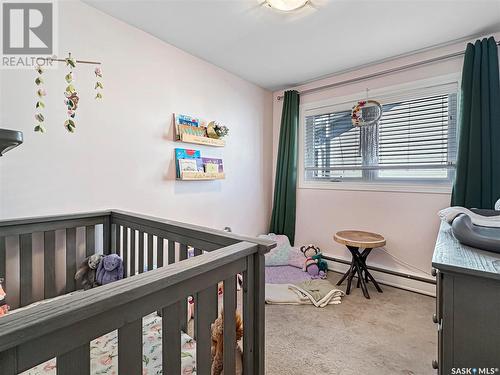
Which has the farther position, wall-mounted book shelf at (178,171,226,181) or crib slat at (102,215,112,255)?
wall-mounted book shelf at (178,171,226,181)

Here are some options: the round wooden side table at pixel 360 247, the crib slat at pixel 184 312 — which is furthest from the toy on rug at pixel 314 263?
the crib slat at pixel 184 312

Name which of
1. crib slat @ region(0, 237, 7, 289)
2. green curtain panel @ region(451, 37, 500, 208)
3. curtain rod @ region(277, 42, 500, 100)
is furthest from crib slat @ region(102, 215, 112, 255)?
green curtain panel @ region(451, 37, 500, 208)

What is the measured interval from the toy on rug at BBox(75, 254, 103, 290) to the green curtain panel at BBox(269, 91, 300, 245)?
84.9 inches

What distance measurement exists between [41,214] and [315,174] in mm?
2674

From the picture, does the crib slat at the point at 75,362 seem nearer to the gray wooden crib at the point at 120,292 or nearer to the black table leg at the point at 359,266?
the gray wooden crib at the point at 120,292

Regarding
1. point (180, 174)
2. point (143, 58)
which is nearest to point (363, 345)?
point (180, 174)

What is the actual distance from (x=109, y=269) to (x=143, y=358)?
30.1 inches

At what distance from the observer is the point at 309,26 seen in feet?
6.37

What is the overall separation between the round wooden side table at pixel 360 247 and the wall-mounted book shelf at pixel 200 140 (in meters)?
1.50

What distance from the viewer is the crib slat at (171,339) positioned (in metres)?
0.66

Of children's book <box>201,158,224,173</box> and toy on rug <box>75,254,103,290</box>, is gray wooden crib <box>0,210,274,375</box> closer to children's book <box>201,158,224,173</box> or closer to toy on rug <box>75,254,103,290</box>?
toy on rug <box>75,254,103,290</box>

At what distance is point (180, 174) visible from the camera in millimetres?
2264

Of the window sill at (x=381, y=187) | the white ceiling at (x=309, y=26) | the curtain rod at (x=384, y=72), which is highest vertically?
the white ceiling at (x=309, y=26)

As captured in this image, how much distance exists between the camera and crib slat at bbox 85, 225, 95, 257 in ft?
5.51
